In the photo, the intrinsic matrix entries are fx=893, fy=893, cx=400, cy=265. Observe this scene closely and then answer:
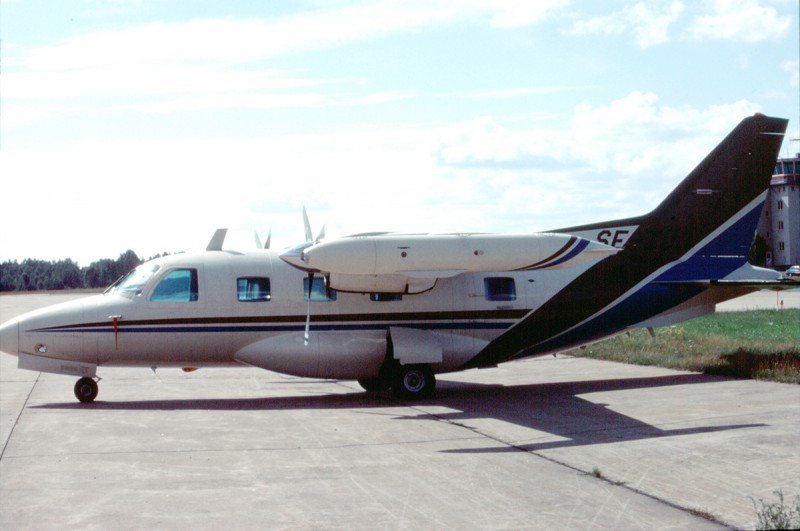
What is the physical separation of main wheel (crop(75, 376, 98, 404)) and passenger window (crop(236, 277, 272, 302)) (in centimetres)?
319

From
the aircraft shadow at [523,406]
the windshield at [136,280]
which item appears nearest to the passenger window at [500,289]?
the aircraft shadow at [523,406]

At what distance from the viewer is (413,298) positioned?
17000mm

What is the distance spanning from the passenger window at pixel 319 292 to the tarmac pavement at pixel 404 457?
1954mm

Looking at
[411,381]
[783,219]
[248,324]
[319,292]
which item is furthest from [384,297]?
[783,219]

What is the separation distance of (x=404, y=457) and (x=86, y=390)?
7831mm

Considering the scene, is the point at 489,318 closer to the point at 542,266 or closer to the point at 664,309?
the point at 542,266

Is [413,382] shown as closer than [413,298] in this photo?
Yes

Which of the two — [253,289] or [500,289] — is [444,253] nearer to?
[500,289]

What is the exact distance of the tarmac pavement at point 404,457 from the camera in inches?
340

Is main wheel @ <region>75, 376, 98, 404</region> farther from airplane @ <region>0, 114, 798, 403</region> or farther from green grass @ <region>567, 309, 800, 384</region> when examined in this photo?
green grass @ <region>567, 309, 800, 384</region>

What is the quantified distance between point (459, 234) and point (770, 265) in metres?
103

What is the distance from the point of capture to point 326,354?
54.3ft

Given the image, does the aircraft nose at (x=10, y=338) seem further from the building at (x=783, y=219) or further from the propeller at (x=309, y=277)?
the building at (x=783, y=219)

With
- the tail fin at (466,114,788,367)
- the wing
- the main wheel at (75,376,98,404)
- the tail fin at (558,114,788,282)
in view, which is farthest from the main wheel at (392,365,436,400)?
the main wheel at (75,376,98,404)
